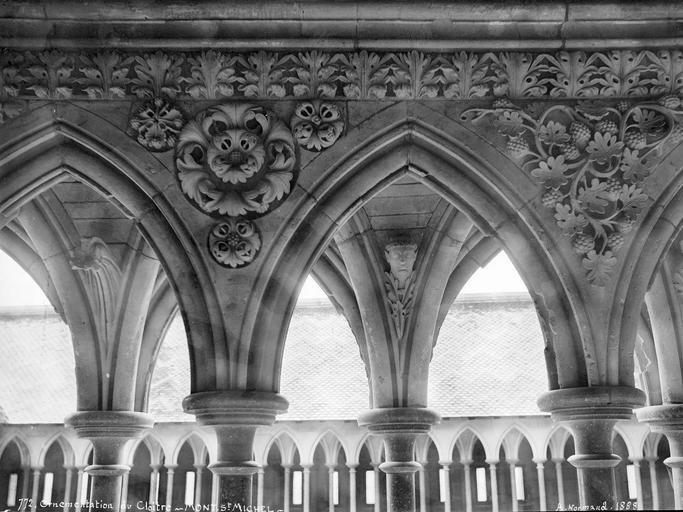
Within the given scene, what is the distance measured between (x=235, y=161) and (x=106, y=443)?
306cm

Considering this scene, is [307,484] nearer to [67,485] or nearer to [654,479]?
[67,485]

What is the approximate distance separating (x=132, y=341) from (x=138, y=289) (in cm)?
42

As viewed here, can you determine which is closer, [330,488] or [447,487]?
[447,487]

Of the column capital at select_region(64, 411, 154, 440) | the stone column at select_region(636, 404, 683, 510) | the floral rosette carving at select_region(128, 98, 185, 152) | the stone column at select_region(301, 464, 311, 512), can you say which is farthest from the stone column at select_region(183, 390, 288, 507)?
the stone column at select_region(301, 464, 311, 512)

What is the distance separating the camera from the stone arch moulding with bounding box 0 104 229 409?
16.7ft

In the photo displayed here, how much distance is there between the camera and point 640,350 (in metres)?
8.44

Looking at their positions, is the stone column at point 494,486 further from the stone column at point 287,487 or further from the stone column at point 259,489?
the stone column at point 259,489

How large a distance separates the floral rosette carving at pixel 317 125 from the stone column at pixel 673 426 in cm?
361

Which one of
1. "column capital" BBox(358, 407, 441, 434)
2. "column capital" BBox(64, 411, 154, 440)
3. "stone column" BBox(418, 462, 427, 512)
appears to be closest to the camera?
"column capital" BBox(64, 411, 154, 440)

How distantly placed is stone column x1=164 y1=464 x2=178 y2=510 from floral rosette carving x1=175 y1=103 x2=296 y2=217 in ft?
31.0

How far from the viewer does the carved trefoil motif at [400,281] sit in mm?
7391

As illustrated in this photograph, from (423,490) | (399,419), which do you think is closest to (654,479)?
(423,490)

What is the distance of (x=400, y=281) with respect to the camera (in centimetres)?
744

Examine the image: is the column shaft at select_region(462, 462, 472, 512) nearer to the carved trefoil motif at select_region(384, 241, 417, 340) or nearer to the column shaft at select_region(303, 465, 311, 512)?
the column shaft at select_region(303, 465, 311, 512)
